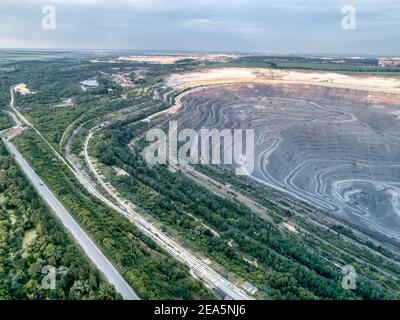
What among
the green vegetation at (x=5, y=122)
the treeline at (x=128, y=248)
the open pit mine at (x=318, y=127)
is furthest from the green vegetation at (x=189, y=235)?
the open pit mine at (x=318, y=127)

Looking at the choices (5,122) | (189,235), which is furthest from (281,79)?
(189,235)

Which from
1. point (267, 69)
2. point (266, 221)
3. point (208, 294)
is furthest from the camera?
point (267, 69)

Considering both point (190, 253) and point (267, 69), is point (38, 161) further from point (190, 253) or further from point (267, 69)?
point (267, 69)

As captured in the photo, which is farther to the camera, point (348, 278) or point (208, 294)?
point (348, 278)

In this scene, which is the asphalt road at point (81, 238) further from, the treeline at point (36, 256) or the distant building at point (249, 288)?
the distant building at point (249, 288)

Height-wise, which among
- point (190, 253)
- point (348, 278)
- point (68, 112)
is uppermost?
point (68, 112)

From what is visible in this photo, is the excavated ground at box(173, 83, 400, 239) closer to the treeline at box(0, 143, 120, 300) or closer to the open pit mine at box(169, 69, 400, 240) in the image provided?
the open pit mine at box(169, 69, 400, 240)

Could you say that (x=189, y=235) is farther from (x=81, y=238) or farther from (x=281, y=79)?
(x=281, y=79)

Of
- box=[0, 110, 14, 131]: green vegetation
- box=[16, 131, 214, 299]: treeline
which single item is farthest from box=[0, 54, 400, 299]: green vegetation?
box=[0, 110, 14, 131]: green vegetation

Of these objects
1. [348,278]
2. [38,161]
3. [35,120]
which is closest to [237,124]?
[35,120]
